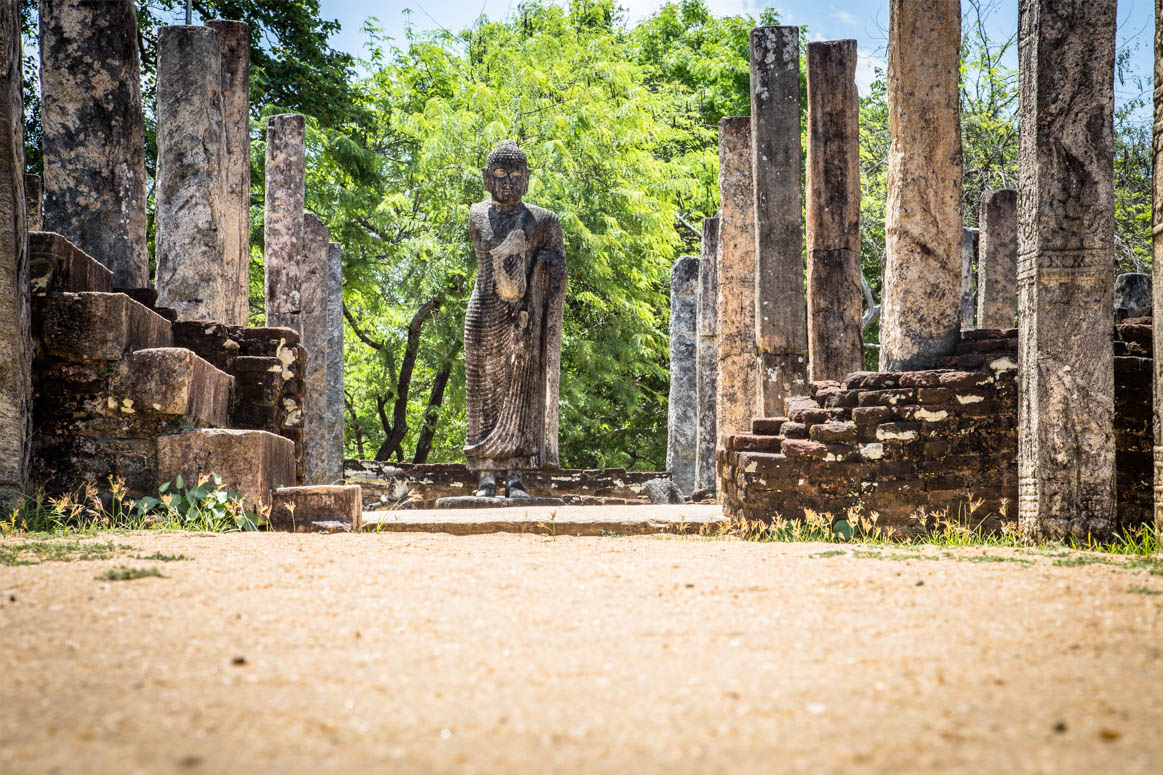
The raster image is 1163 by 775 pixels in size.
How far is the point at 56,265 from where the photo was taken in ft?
22.9

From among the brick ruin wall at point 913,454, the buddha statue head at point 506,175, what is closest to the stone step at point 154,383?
the brick ruin wall at point 913,454

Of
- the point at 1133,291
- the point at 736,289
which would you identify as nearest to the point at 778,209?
the point at 736,289

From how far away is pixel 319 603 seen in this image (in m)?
3.96

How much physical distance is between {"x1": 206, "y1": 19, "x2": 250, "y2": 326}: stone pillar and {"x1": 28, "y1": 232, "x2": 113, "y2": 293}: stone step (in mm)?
3730

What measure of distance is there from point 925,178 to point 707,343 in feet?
26.7

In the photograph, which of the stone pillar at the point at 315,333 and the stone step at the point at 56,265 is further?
the stone pillar at the point at 315,333

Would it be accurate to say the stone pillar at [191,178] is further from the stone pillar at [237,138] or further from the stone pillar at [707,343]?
the stone pillar at [707,343]

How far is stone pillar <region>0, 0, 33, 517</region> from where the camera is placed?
642 centimetres

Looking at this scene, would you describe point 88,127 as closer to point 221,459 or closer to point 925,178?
point 221,459

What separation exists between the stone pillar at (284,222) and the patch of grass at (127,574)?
9714 mm

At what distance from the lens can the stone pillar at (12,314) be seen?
6.42m

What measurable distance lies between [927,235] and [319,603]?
234 inches

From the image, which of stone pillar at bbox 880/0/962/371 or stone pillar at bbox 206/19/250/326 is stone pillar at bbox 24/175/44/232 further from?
stone pillar at bbox 880/0/962/371

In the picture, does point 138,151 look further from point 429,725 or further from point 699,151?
point 699,151
